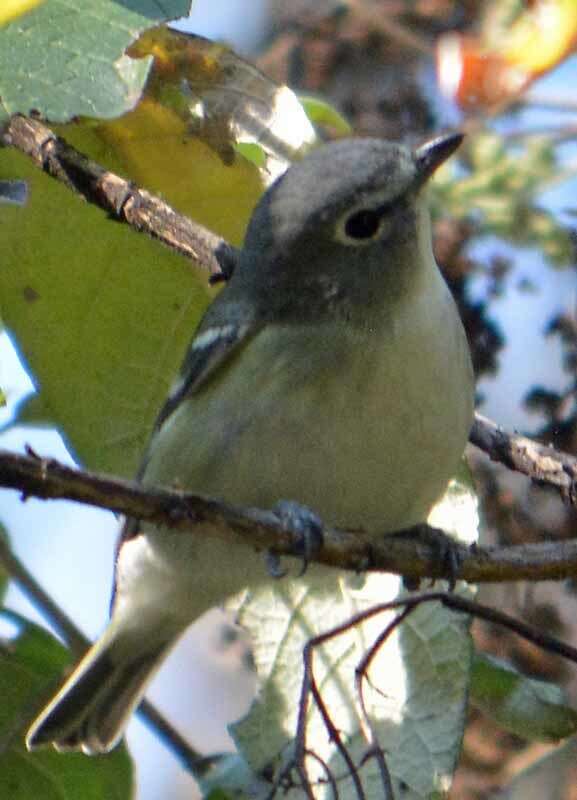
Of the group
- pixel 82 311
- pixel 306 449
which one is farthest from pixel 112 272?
pixel 306 449

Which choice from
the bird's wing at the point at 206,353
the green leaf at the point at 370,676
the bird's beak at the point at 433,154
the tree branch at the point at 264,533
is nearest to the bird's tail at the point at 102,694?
the green leaf at the point at 370,676

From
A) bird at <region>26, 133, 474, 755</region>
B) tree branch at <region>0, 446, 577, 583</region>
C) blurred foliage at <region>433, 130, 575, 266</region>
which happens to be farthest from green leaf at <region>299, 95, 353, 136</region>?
Answer: tree branch at <region>0, 446, 577, 583</region>

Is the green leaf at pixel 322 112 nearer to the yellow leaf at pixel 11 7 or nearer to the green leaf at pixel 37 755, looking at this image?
the yellow leaf at pixel 11 7

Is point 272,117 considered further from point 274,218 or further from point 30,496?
point 30,496

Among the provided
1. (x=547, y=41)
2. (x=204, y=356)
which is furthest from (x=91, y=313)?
(x=547, y=41)

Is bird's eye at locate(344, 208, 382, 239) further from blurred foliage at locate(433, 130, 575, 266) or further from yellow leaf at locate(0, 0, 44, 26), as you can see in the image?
yellow leaf at locate(0, 0, 44, 26)

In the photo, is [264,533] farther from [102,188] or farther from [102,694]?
[102,694]
